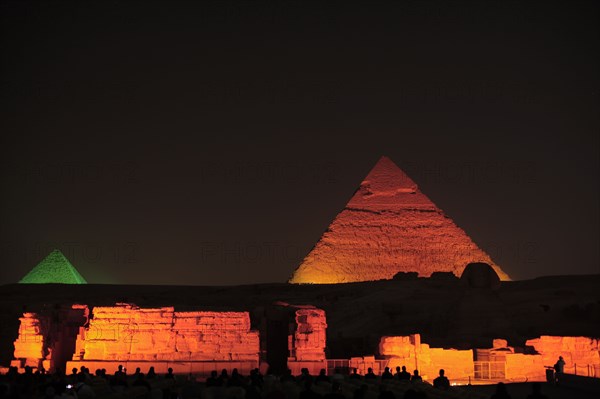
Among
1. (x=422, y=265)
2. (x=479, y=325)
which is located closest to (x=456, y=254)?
(x=422, y=265)

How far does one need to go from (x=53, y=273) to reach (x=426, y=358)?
141 ft

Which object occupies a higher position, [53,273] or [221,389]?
[53,273]

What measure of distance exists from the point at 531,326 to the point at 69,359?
1643 cm

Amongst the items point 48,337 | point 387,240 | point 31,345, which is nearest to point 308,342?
point 48,337

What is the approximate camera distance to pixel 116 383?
1427 centimetres

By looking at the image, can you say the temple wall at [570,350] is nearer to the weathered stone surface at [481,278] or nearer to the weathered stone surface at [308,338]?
the weathered stone surface at [308,338]

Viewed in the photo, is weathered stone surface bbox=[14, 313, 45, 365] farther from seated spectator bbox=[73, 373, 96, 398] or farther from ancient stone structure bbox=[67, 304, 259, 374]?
seated spectator bbox=[73, 373, 96, 398]

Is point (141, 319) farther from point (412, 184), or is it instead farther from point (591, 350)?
point (412, 184)

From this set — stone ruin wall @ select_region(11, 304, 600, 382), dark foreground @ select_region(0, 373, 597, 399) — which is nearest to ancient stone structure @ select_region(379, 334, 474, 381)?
stone ruin wall @ select_region(11, 304, 600, 382)

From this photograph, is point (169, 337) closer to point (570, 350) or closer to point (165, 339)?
point (165, 339)

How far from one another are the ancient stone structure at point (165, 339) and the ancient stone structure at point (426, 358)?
3.26 m

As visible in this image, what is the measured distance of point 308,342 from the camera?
19.2 m

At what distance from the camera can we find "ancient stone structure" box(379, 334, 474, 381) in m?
20.2

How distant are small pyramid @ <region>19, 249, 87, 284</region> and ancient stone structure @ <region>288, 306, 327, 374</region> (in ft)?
139
